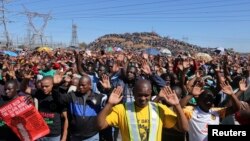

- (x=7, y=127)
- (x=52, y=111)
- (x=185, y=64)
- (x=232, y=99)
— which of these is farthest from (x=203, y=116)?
(x=185, y=64)

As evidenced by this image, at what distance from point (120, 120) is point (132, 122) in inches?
5.7

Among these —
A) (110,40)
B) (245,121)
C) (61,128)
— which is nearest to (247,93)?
(61,128)

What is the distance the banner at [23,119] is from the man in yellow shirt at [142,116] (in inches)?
66.9

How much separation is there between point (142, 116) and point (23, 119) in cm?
211

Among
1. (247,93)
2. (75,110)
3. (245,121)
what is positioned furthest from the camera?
(247,93)

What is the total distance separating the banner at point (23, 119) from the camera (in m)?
5.51

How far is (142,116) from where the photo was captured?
13.6ft

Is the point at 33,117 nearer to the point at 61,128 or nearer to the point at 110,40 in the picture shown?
the point at 61,128

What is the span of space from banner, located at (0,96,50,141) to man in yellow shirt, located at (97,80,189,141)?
170cm

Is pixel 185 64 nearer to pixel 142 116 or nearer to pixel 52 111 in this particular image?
pixel 52 111

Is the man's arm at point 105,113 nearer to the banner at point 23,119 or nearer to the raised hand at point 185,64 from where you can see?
the banner at point 23,119

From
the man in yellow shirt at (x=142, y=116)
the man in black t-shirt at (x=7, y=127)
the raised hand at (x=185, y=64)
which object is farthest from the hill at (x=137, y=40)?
the man in yellow shirt at (x=142, y=116)

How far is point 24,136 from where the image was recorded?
18.2ft

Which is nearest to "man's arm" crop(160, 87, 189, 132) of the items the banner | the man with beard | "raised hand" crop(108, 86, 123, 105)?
"raised hand" crop(108, 86, 123, 105)
